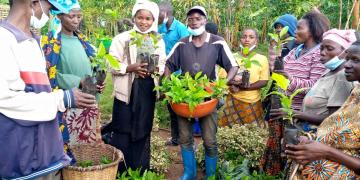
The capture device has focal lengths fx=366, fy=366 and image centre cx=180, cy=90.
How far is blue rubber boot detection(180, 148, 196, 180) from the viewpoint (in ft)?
13.1

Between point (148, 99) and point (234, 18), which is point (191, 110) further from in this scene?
point (234, 18)

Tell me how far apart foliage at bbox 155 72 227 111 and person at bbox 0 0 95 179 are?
1.48 metres

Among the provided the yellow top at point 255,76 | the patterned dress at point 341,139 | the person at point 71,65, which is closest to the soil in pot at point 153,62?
the person at point 71,65

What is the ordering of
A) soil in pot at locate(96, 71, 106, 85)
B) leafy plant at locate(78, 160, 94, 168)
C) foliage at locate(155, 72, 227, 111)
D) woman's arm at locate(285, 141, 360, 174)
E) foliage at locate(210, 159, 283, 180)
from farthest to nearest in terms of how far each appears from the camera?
foliage at locate(210, 159, 283, 180) < foliage at locate(155, 72, 227, 111) < leafy plant at locate(78, 160, 94, 168) < soil in pot at locate(96, 71, 106, 85) < woman's arm at locate(285, 141, 360, 174)

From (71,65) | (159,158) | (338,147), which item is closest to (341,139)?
(338,147)

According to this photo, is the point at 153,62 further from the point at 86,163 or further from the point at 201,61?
the point at 86,163

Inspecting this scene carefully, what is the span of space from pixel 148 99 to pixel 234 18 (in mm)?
7891

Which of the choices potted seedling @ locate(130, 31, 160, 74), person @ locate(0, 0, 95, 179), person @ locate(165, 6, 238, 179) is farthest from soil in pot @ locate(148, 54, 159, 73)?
person @ locate(0, 0, 95, 179)

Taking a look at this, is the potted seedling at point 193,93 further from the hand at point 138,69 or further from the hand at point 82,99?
the hand at point 82,99

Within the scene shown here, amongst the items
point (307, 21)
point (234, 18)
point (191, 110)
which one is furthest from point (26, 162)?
point (234, 18)

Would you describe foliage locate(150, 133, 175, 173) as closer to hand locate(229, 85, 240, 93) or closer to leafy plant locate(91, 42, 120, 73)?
hand locate(229, 85, 240, 93)

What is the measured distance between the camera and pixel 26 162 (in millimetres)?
1915

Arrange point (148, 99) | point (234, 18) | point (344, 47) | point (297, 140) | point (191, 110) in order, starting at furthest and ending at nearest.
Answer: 1. point (234, 18)
2. point (148, 99)
3. point (191, 110)
4. point (344, 47)
5. point (297, 140)

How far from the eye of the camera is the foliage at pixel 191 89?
133 inches
